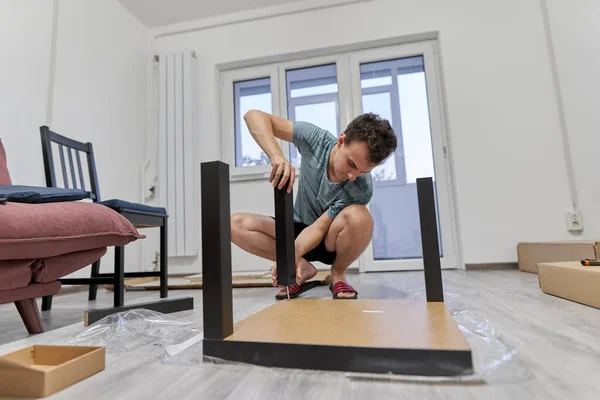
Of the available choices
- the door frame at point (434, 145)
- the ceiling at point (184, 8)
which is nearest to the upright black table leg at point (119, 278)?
the door frame at point (434, 145)

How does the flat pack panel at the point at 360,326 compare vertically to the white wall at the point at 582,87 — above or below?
below

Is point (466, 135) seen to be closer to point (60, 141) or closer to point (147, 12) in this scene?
point (60, 141)

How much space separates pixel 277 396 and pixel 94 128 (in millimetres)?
2695

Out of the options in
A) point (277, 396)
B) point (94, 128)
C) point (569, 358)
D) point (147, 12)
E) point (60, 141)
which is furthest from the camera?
point (147, 12)

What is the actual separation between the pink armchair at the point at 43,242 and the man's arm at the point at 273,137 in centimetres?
54

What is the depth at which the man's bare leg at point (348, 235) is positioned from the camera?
4.63ft

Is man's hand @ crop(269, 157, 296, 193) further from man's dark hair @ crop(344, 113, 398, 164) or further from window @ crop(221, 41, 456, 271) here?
window @ crop(221, 41, 456, 271)

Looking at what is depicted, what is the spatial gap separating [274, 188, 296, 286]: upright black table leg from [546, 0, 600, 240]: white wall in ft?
7.89

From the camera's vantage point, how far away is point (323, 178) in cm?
143

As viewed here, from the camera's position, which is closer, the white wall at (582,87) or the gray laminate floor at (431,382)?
the gray laminate floor at (431,382)

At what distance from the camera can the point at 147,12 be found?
313cm

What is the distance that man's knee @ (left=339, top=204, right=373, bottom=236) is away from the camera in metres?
1.40

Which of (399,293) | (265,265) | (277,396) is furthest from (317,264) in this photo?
(277,396)

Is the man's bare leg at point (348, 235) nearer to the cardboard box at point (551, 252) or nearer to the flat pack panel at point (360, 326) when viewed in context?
the flat pack panel at point (360, 326)
